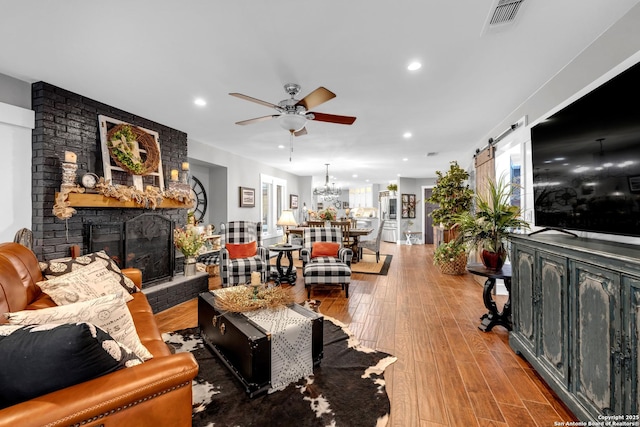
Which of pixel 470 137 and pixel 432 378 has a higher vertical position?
pixel 470 137

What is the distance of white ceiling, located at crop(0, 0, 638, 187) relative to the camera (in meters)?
1.87

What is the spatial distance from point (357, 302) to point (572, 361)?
2431 mm

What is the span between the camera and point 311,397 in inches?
74.6

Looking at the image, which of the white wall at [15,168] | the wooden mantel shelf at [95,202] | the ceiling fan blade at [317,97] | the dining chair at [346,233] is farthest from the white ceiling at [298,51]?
the dining chair at [346,233]

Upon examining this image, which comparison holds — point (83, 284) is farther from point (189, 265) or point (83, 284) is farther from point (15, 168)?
point (189, 265)

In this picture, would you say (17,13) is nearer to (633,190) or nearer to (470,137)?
(633,190)

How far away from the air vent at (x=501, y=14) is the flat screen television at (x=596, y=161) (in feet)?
2.38

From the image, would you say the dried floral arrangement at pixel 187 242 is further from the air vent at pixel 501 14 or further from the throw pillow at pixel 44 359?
the air vent at pixel 501 14

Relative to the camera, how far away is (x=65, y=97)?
3.11m

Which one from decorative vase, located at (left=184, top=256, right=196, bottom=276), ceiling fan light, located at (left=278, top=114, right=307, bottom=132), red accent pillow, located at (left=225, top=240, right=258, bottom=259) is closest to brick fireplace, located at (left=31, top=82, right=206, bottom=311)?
decorative vase, located at (left=184, top=256, right=196, bottom=276)

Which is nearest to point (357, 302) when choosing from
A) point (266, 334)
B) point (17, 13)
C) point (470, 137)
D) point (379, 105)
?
point (266, 334)

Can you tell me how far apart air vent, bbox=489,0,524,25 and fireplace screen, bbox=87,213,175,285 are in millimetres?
4297

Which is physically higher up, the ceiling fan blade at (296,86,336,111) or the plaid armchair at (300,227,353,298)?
the ceiling fan blade at (296,86,336,111)

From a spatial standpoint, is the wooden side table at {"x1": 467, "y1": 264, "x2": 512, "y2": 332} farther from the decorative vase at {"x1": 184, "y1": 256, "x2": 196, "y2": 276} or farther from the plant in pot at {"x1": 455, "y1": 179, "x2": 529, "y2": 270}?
the decorative vase at {"x1": 184, "y1": 256, "x2": 196, "y2": 276}
